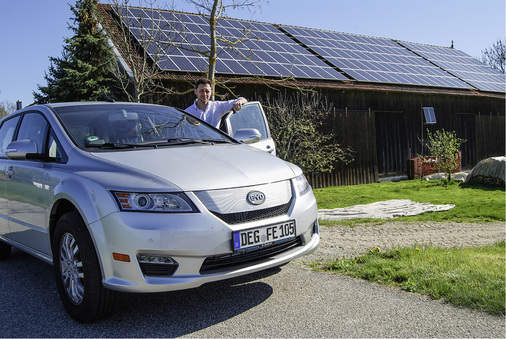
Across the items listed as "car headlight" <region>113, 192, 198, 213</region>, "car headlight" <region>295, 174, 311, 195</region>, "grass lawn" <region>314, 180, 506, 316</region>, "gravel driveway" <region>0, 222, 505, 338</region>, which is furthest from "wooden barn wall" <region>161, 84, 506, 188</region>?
"car headlight" <region>113, 192, 198, 213</region>

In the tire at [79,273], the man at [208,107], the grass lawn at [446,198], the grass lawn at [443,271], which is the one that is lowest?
the grass lawn at [446,198]

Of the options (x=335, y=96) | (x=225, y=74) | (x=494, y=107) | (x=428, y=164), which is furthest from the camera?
(x=494, y=107)

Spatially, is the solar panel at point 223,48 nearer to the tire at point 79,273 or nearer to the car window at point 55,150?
the car window at point 55,150

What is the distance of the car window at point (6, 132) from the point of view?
201 inches

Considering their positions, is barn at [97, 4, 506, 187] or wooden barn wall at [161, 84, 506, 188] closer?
barn at [97, 4, 506, 187]

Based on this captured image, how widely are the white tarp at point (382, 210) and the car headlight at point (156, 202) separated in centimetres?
581

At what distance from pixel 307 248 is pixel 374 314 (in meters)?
0.71

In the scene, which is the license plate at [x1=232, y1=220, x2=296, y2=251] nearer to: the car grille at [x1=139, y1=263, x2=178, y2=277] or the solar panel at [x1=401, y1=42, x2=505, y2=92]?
the car grille at [x1=139, y1=263, x2=178, y2=277]

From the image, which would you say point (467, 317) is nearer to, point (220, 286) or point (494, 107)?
point (220, 286)

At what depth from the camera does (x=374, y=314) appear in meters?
3.45

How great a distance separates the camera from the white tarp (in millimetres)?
8981

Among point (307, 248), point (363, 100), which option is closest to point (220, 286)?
point (307, 248)

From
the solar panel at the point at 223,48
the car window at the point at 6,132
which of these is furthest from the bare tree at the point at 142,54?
the car window at the point at 6,132

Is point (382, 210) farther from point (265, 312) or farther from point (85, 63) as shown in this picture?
point (85, 63)
